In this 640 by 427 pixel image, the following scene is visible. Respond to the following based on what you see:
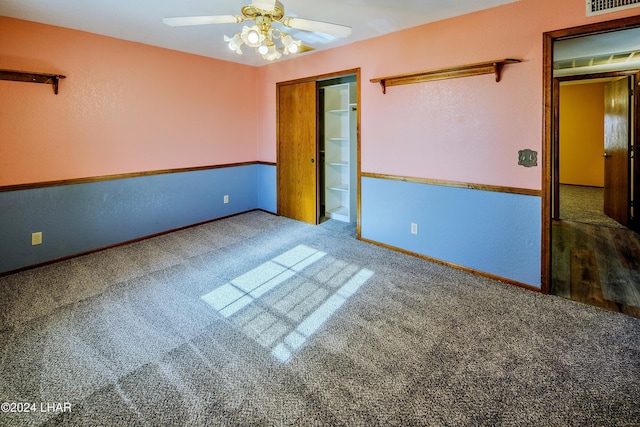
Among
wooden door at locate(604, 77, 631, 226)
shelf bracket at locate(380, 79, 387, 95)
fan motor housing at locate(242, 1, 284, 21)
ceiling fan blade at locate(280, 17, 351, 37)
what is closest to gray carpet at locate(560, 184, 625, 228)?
wooden door at locate(604, 77, 631, 226)

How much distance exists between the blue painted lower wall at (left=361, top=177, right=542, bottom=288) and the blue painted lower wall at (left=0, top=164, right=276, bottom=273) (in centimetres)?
213

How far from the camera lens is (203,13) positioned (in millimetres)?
2910

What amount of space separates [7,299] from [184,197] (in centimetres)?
219

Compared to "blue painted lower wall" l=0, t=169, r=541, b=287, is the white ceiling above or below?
above

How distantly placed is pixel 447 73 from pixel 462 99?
28 centimetres

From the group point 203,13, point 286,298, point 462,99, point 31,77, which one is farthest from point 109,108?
point 462,99

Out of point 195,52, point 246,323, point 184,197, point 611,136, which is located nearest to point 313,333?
point 246,323

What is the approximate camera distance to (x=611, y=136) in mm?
4852

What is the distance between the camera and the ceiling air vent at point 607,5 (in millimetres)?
2227

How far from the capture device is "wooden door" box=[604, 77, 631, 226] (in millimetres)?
4301

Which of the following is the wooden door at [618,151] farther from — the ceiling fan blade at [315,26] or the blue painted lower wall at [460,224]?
the ceiling fan blade at [315,26]

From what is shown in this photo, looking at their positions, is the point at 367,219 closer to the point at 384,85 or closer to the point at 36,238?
the point at 384,85

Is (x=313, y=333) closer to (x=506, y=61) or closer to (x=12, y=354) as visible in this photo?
(x=12, y=354)

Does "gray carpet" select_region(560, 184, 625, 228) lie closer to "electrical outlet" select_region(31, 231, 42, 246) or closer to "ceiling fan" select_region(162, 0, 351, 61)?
"ceiling fan" select_region(162, 0, 351, 61)
